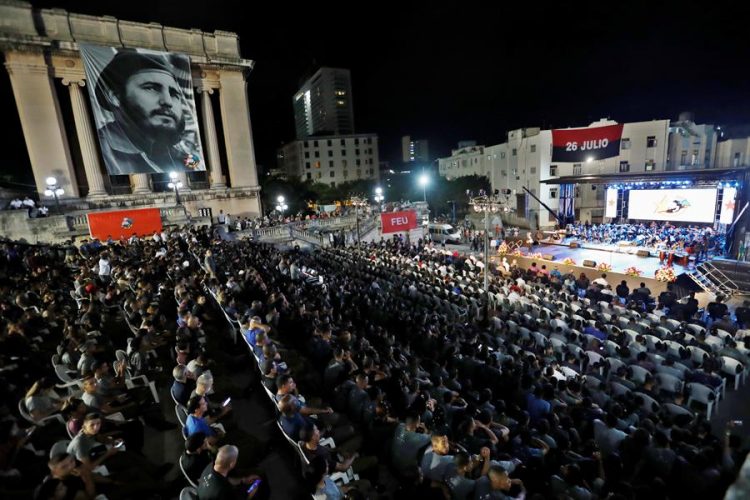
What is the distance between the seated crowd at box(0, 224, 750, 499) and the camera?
12.3 ft

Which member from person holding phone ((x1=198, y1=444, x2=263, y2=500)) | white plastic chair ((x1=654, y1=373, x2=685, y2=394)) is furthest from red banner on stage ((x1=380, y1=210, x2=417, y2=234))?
person holding phone ((x1=198, y1=444, x2=263, y2=500))

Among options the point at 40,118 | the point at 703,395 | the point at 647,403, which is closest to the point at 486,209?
the point at 703,395

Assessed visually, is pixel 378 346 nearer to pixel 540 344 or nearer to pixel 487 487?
pixel 540 344

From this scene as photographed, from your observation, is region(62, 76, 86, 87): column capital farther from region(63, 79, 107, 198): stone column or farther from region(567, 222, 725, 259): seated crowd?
region(567, 222, 725, 259): seated crowd

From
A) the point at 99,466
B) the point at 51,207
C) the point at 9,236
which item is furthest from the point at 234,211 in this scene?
the point at 99,466

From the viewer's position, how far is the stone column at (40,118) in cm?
2603

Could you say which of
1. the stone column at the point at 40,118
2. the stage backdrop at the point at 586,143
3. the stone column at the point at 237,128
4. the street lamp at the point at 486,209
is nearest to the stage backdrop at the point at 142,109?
the stone column at the point at 40,118

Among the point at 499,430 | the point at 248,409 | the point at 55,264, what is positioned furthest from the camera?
the point at 55,264

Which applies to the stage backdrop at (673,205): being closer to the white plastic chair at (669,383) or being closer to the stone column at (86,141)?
the white plastic chair at (669,383)

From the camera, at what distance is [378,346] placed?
26.0ft

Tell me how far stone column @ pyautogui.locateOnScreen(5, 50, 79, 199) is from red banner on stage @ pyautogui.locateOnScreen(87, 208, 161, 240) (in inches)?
548

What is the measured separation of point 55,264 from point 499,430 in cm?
1541

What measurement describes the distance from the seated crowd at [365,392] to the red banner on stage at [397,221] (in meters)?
10.0

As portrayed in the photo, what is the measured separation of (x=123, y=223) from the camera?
1850 cm
